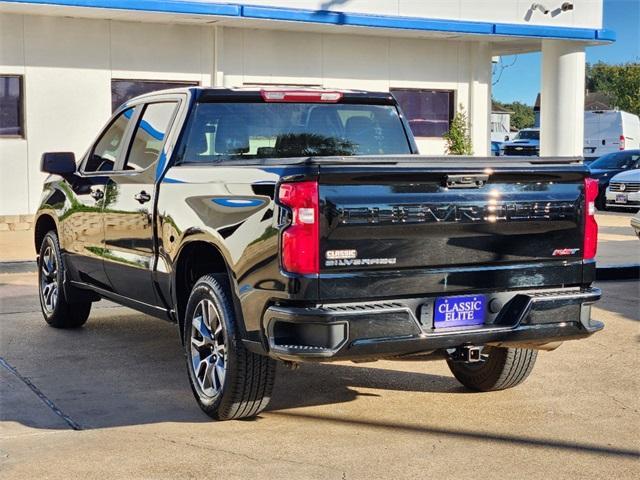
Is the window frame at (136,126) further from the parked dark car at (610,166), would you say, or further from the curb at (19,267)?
the parked dark car at (610,166)

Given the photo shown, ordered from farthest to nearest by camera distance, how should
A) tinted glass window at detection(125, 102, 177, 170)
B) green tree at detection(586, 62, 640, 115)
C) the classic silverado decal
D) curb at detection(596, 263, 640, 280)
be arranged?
green tree at detection(586, 62, 640, 115)
curb at detection(596, 263, 640, 280)
tinted glass window at detection(125, 102, 177, 170)
the classic silverado decal

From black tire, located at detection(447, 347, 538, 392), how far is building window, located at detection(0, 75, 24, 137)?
12.7 m

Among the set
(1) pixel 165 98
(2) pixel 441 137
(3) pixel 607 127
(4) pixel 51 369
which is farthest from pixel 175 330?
(3) pixel 607 127

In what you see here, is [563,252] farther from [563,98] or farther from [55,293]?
[563,98]

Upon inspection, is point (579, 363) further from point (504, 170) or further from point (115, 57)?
point (115, 57)

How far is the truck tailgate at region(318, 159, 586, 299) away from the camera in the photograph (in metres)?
5.56

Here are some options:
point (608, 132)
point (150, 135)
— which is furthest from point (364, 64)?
point (608, 132)

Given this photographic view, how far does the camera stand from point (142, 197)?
734 centimetres

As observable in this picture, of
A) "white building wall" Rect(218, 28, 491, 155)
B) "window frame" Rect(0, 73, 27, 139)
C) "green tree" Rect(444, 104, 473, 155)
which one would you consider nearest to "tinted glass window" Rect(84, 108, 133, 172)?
"window frame" Rect(0, 73, 27, 139)

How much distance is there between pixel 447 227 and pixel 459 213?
102 millimetres

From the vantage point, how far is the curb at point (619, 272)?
41.4 feet

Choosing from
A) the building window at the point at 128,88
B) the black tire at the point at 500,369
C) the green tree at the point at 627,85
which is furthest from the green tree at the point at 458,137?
the green tree at the point at 627,85

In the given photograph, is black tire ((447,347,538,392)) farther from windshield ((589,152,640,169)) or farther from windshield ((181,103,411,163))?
windshield ((589,152,640,169))

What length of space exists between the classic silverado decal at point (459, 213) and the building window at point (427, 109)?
15.8 metres
